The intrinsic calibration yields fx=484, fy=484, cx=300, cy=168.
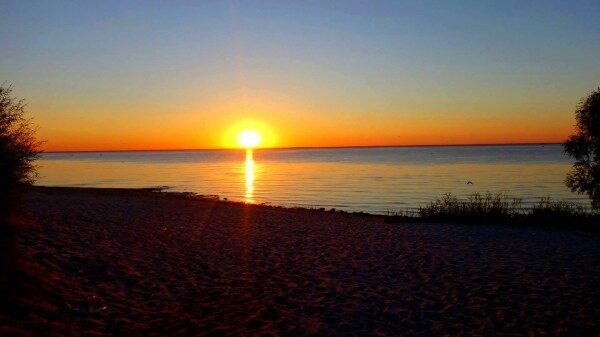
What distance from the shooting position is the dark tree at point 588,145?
22.0 metres

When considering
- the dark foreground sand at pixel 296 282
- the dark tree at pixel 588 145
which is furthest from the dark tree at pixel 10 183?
the dark tree at pixel 588 145

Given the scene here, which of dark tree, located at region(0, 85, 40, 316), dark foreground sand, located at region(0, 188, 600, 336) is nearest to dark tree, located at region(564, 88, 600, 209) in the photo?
dark foreground sand, located at region(0, 188, 600, 336)

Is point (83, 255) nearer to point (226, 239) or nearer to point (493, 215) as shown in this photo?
point (226, 239)

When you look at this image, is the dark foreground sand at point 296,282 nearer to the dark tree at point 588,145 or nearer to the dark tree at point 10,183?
the dark tree at point 10,183

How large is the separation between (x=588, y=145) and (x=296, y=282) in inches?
705

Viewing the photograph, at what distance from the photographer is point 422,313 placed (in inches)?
345

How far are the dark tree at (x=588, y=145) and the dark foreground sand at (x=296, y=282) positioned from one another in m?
5.57

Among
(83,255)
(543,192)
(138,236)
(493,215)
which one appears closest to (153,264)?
(83,255)

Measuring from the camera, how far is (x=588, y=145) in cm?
2231

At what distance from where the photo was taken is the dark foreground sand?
8039 mm

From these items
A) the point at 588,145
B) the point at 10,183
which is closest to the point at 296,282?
the point at 10,183

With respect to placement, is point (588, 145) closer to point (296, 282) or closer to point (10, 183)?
point (296, 282)

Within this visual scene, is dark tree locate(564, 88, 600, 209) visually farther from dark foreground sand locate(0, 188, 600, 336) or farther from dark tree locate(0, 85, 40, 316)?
dark tree locate(0, 85, 40, 316)

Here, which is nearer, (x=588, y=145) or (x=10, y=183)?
(x=10, y=183)
